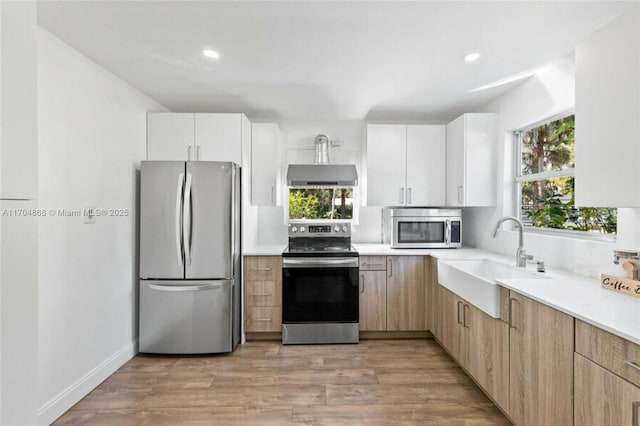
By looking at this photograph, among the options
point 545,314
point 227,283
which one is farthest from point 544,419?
point 227,283

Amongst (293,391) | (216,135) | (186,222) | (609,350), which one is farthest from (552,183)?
(186,222)

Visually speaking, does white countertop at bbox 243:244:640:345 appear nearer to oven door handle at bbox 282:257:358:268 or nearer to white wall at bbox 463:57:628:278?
white wall at bbox 463:57:628:278

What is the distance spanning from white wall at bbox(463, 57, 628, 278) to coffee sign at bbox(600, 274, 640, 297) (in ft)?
0.85

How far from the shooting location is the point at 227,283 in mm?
3012

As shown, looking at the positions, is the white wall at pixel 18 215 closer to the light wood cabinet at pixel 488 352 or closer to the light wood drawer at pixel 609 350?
the light wood drawer at pixel 609 350

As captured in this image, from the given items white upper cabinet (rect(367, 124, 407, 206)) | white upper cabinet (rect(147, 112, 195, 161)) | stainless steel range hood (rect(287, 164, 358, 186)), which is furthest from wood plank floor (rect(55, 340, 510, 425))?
white upper cabinet (rect(147, 112, 195, 161))

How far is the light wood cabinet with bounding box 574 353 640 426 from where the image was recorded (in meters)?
1.17

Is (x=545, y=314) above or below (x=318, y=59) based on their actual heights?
below

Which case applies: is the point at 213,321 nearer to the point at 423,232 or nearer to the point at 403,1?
the point at 423,232

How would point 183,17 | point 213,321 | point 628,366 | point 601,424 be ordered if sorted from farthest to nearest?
point 213,321 < point 183,17 < point 601,424 < point 628,366

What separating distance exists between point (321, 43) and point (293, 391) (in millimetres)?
2420

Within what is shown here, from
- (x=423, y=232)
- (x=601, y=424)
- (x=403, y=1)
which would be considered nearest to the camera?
(x=601, y=424)

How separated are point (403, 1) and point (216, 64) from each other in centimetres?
142

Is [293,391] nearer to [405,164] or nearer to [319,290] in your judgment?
[319,290]
